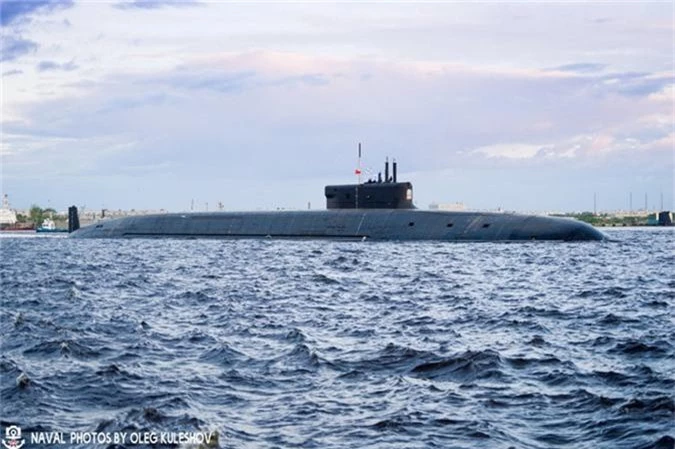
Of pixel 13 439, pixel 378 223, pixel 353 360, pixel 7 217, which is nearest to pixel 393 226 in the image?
pixel 378 223

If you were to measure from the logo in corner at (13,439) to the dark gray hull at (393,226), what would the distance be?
39600mm

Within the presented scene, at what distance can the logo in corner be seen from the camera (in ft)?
31.5

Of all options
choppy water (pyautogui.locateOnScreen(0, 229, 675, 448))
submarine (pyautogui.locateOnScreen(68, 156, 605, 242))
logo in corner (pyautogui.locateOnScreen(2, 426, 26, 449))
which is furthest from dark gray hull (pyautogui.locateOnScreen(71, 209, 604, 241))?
logo in corner (pyautogui.locateOnScreen(2, 426, 26, 449))

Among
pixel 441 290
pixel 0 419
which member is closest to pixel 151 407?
pixel 0 419

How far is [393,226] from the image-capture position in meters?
49.7

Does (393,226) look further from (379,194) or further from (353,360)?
(353,360)

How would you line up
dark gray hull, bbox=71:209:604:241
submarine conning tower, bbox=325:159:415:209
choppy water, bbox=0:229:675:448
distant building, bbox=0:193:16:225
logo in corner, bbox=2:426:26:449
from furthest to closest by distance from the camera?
1. distant building, bbox=0:193:16:225
2. submarine conning tower, bbox=325:159:415:209
3. dark gray hull, bbox=71:209:604:241
4. choppy water, bbox=0:229:675:448
5. logo in corner, bbox=2:426:26:449

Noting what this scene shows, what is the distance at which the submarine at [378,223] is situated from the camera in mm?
47906

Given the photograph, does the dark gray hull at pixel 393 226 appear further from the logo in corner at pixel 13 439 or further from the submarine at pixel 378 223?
the logo in corner at pixel 13 439

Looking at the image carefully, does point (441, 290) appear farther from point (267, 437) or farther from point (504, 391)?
point (267, 437)

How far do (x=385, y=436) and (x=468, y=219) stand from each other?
40500 millimetres

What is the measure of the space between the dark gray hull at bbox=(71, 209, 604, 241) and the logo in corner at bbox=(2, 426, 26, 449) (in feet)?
130

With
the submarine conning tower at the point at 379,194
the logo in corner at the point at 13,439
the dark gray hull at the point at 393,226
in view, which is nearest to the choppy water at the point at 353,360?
the logo in corner at the point at 13,439

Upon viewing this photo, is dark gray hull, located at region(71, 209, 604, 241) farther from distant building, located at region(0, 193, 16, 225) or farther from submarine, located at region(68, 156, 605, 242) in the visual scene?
distant building, located at region(0, 193, 16, 225)
